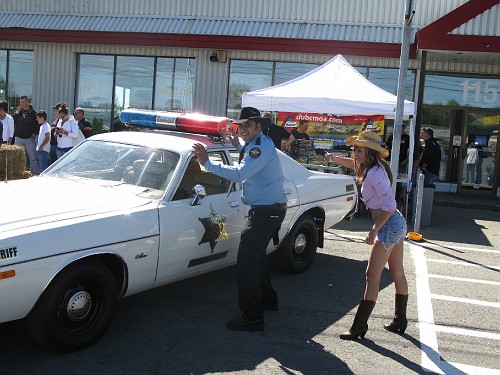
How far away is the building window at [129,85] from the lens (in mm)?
15359

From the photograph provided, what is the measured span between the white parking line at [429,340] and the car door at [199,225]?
1811mm

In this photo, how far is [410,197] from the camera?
1153 cm

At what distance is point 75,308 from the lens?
3859 mm

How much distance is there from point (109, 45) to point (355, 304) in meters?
11.8

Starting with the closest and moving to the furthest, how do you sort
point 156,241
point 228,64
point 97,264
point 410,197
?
point 97,264, point 156,241, point 410,197, point 228,64

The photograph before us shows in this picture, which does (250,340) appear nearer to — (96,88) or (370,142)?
(370,142)

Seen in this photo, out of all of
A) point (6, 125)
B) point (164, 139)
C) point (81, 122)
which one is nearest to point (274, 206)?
point (164, 139)

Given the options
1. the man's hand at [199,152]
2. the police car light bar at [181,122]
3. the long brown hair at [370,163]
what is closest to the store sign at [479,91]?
the police car light bar at [181,122]

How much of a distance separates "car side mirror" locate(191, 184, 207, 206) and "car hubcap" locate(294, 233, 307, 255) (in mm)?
1770

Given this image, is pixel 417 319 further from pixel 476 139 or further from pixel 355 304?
pixel 476 139

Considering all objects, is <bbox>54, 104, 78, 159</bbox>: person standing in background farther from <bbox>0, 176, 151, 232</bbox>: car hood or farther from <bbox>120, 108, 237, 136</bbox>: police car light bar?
<bbox>0, 176, 151, 232</bbox>: car hood

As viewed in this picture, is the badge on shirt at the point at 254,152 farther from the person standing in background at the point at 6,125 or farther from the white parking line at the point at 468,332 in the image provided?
the person standing in background at the point at 6,125

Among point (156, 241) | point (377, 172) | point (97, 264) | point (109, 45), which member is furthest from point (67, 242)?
point (109, 45)

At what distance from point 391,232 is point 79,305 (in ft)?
7.83
